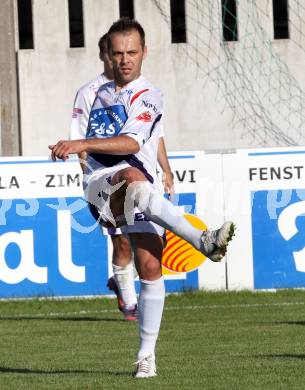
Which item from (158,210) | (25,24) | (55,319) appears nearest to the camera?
(158,210)

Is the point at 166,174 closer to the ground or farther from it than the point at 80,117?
closer to the ground

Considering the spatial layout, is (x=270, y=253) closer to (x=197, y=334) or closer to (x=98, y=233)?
(x=98, y=233)

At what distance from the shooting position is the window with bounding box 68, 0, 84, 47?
22.8 metres

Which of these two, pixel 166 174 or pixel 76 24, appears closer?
pixel 166 174

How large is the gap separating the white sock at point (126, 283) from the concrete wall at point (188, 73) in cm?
1058

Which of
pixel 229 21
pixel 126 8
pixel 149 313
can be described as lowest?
pixel 149 313

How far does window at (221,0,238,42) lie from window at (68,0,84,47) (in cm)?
281

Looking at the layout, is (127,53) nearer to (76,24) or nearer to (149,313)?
(149,313)

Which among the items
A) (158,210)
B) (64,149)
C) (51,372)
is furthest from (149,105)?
(51,372)

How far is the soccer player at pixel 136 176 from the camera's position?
22.4 ft

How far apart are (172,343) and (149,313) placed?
190 cm

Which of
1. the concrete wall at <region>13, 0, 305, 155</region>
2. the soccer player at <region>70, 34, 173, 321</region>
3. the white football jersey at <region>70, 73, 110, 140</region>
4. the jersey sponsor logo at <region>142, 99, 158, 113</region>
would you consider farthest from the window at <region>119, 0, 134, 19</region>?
the jersey sponsor logo at <region>142, 99, 158, 113</region>

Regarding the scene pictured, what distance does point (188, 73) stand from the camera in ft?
71.5

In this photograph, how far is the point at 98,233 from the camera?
505 inches
